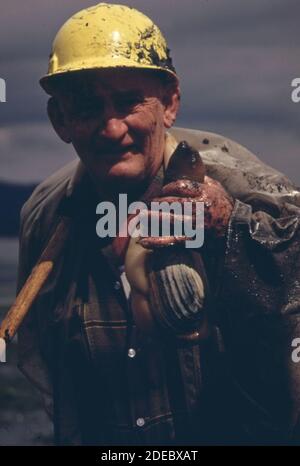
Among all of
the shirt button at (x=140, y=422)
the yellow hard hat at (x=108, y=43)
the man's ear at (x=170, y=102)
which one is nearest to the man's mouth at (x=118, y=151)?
the man's ear at (x=170, y=102)

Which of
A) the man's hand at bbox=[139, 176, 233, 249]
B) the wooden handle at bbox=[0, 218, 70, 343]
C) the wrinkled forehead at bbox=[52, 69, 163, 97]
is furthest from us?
the wooden handle at bbox=[0, 218, 70, 343]

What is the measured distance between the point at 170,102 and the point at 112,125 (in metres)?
0.29

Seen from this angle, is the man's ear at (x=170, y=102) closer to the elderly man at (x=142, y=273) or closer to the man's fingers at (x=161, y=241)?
the elderly man at (x=142, y=273)

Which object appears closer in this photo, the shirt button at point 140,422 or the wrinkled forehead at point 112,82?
the wrinkled forehead at point 112,82

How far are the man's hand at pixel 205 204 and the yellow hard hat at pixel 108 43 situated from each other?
0.49 m

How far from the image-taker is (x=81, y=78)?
7.02 m

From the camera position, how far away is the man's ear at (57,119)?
717 centimetres

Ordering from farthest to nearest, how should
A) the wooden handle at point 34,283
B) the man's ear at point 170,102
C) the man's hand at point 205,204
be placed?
the wooden handle at point 34,283, the man's ear at point 170,102, the man's hand at point 205,204

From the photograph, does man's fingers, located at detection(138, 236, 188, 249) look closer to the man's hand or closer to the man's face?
the man's hand

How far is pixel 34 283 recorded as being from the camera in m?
7.28

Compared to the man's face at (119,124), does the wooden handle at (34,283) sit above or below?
below

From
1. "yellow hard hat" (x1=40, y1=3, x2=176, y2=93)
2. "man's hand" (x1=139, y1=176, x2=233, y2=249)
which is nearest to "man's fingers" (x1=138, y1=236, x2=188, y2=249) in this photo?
"man's hand" (x1=139, y1=176, x2=233, y2=249)

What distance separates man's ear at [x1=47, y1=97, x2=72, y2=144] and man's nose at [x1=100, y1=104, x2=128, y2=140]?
0.22 meters

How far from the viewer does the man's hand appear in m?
6.88
